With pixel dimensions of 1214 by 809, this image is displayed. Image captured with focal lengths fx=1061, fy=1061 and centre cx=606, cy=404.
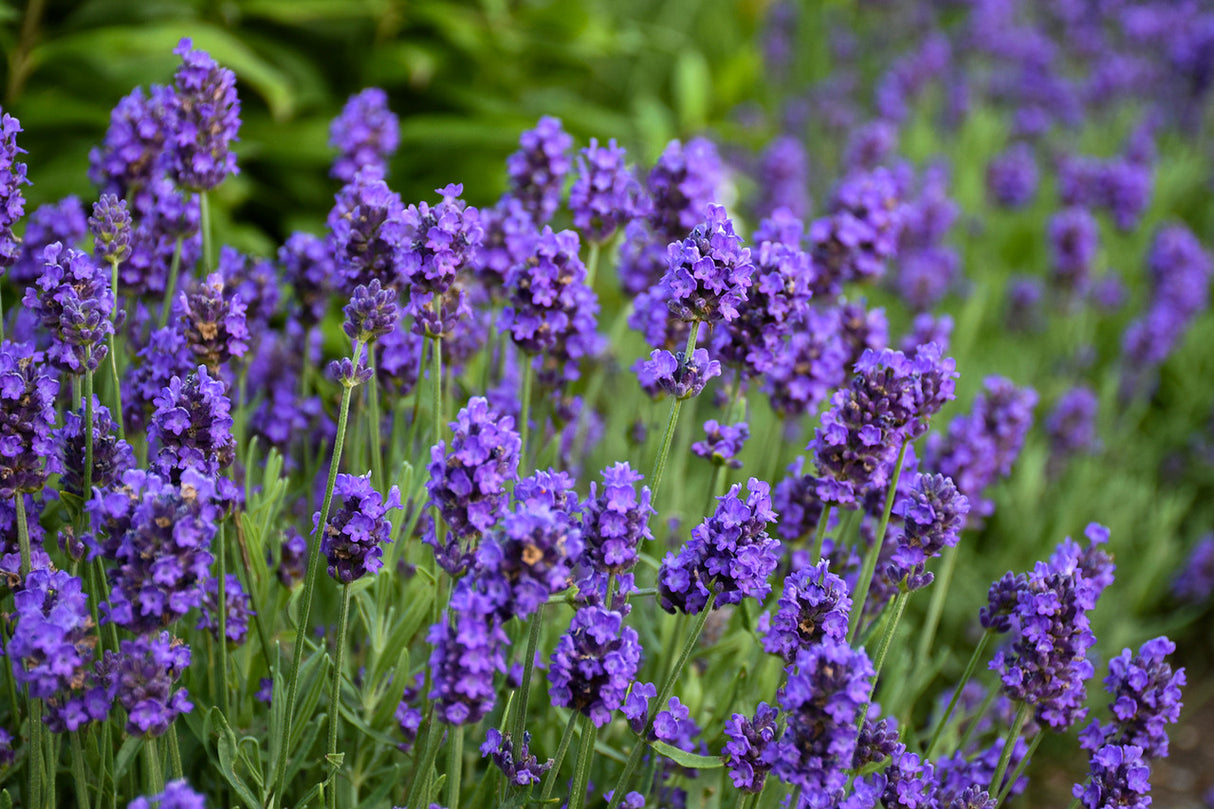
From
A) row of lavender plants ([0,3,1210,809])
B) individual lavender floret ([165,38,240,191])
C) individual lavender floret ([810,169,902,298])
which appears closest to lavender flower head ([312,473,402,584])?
row of lavender plants ([0,3,1210,809])

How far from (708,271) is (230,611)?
3.60 feet

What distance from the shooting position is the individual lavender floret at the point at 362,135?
8.75 ft

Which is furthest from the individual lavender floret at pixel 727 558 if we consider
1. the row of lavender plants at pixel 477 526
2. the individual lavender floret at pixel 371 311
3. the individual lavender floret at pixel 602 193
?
the individual lavender floret at pixel 602 193

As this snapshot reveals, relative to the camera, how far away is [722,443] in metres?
2.07

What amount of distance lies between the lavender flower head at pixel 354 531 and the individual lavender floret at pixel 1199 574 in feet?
11.1

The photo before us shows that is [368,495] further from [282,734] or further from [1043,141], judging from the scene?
[1043,141]

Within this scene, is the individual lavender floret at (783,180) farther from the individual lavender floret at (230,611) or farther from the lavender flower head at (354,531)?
the lavender flower head at (354,531)

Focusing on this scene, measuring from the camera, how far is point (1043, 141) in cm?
625

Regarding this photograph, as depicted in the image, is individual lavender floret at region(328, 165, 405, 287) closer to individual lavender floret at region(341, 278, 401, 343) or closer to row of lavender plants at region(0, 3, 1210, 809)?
row of lavender plants at region(0, 3, 1210, 809)

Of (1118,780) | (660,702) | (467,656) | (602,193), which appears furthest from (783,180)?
(467,656)

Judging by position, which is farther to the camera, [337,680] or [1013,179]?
[1013,179]

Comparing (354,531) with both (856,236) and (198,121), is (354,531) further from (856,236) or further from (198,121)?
(856,236)

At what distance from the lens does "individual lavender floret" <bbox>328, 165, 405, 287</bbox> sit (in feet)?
6.20

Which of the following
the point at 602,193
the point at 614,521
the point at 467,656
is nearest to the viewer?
the point at 467,656
